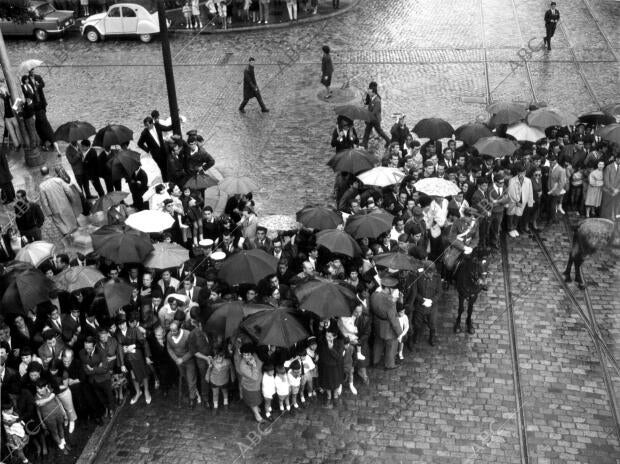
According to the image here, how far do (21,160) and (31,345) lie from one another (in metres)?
9.39

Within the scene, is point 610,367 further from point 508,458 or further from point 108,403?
point 108,403

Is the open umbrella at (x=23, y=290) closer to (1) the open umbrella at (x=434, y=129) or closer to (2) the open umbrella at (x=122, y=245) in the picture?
(2) the open umbrella at (x=122, y=245)

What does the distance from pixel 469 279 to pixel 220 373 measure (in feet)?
13.7

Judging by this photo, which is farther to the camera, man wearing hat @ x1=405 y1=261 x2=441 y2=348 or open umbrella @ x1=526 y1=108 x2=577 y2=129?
open umbrella @ x1=526 y1=108 x2=577 y2=129

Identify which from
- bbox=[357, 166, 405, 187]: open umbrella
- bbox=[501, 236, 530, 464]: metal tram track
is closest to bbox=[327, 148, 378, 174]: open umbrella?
bbox=[357, 166, 405, 187]: open umbrella

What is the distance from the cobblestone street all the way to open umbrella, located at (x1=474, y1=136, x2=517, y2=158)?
183cm

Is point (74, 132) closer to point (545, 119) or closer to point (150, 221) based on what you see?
point (150, 221)

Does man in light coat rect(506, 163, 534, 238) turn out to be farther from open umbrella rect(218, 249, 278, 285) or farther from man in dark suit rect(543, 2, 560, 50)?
man in dark suit rect(543, 2, 560, 50)

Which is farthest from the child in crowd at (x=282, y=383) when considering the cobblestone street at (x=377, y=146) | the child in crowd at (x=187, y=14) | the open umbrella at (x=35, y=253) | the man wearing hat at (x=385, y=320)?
the child in crowd at (x=187, y=14)

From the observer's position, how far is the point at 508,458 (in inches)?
374

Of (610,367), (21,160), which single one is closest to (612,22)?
(610,367)

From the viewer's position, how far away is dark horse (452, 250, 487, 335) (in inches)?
448

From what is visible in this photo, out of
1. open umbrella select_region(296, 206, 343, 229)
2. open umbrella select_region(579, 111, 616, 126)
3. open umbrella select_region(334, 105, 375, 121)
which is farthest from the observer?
open umbrella select_region(334, 105, 375, 121)

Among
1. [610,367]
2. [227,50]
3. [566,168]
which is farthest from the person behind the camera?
[227,50]
